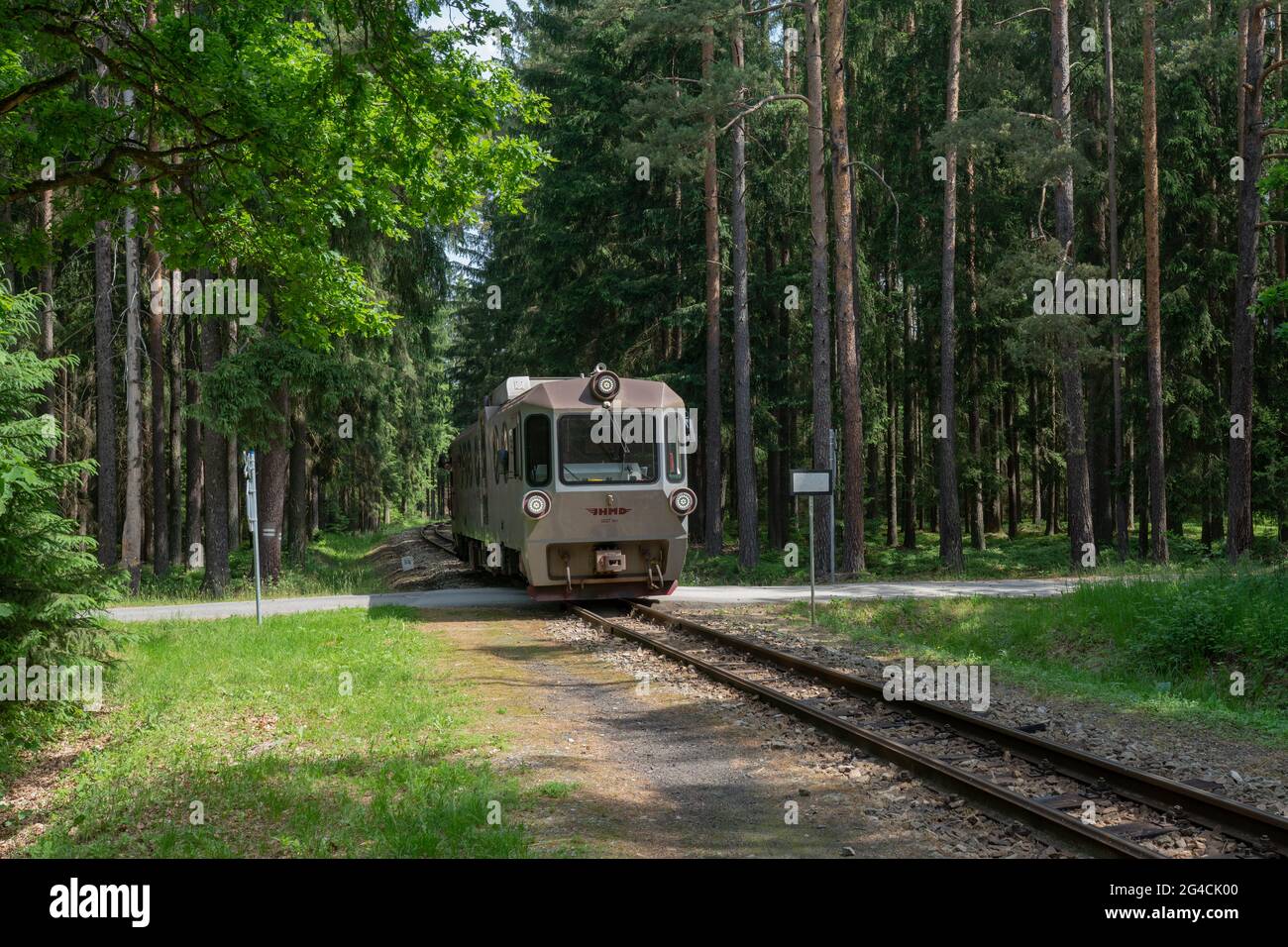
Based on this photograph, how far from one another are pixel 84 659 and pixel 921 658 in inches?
342

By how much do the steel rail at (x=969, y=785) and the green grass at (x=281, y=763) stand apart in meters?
2.77

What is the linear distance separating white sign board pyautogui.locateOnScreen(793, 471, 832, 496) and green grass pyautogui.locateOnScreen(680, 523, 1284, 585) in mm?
6675

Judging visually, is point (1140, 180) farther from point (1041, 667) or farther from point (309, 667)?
point (309, 667)

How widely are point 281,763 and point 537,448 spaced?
885 cm

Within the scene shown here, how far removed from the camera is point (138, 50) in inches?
326

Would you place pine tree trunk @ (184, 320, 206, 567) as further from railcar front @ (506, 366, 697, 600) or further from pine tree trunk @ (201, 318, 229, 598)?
railcar front @ (506, 366, 697, 600)

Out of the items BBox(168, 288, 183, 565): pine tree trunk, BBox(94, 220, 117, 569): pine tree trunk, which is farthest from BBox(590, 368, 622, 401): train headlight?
BBox(168, 288, 183, 565): pine tree trunk

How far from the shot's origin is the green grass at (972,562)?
72.4 feet

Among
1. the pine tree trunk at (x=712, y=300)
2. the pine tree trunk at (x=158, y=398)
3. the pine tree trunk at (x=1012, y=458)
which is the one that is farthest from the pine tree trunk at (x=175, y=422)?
the pine tree trunk at (x=1012, y=458)

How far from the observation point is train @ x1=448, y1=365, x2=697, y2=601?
1554 cm

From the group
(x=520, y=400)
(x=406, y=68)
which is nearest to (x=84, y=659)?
(x=406, y=68)

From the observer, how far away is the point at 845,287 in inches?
831

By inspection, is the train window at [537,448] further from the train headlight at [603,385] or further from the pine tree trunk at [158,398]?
the pine tree trunk at [158,398]
